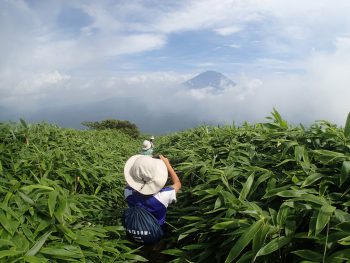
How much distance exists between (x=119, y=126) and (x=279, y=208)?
3803cm

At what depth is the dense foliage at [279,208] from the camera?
247 cm

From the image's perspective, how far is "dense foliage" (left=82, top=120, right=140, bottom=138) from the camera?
125ft

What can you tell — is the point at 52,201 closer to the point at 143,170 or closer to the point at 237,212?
the point at 143,170

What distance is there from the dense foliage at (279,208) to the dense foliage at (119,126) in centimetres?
3377

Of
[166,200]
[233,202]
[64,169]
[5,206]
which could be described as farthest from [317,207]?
[64,169]

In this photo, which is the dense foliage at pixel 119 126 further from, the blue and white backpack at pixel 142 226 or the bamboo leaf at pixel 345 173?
the bamboo leaf at pixel 345 173

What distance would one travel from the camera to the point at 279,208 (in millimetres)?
2924

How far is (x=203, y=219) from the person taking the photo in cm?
353

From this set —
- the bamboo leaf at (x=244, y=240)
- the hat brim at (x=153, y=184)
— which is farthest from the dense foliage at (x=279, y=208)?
the hat brim at (x=153, y=184)

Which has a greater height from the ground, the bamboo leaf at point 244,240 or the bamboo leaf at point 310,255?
the bamboo leaf at point 244,240

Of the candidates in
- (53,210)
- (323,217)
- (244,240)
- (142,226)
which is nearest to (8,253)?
(53,210)

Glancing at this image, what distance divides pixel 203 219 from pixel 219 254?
0.56m

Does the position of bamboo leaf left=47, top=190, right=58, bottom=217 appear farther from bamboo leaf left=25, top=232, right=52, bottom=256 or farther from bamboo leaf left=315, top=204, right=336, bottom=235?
bamboo leaf left=315, top=204, right=336, bottom=235

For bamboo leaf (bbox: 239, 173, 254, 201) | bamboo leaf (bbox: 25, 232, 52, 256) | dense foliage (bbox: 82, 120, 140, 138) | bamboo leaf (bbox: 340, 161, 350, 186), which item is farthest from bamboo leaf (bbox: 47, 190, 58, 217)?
dense foliage (bbox: 82, 120, 140, 138)
